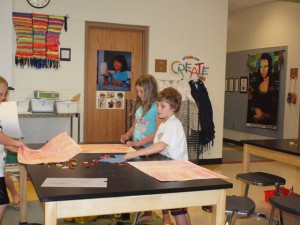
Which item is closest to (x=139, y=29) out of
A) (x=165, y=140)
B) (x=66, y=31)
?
(x=66, y=31)

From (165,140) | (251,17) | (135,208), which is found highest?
(251,17)

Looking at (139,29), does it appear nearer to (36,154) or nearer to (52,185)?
(36,154)

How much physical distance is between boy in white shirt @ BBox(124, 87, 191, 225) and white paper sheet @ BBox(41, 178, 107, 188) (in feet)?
1.63

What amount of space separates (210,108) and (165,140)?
11.2 feet

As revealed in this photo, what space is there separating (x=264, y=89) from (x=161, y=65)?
2569 millimetres

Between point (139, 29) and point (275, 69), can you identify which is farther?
point (275, 69)

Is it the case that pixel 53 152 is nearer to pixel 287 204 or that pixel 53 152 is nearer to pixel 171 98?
Answer: pixel 171 98

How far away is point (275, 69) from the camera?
666cm

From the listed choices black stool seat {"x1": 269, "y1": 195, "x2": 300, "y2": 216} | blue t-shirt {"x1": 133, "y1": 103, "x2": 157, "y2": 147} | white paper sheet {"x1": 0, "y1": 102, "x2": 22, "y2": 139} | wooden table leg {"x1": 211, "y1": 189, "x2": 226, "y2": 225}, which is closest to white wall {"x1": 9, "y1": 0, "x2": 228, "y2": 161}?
blue t-shirt {"x1": 133, "y1": 103, "x2": 157, "y2": 147}

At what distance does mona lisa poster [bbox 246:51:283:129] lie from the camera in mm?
6691

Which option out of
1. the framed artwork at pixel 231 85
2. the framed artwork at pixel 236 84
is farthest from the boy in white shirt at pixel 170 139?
the framed artwork at pixel 231 85

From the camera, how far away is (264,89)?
6969 mm

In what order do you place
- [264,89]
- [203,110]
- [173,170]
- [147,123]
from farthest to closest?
[264,89] < [203,110] < [147,123] < [173,170]

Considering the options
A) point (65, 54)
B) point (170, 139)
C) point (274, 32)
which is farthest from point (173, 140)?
point (274, 32)
